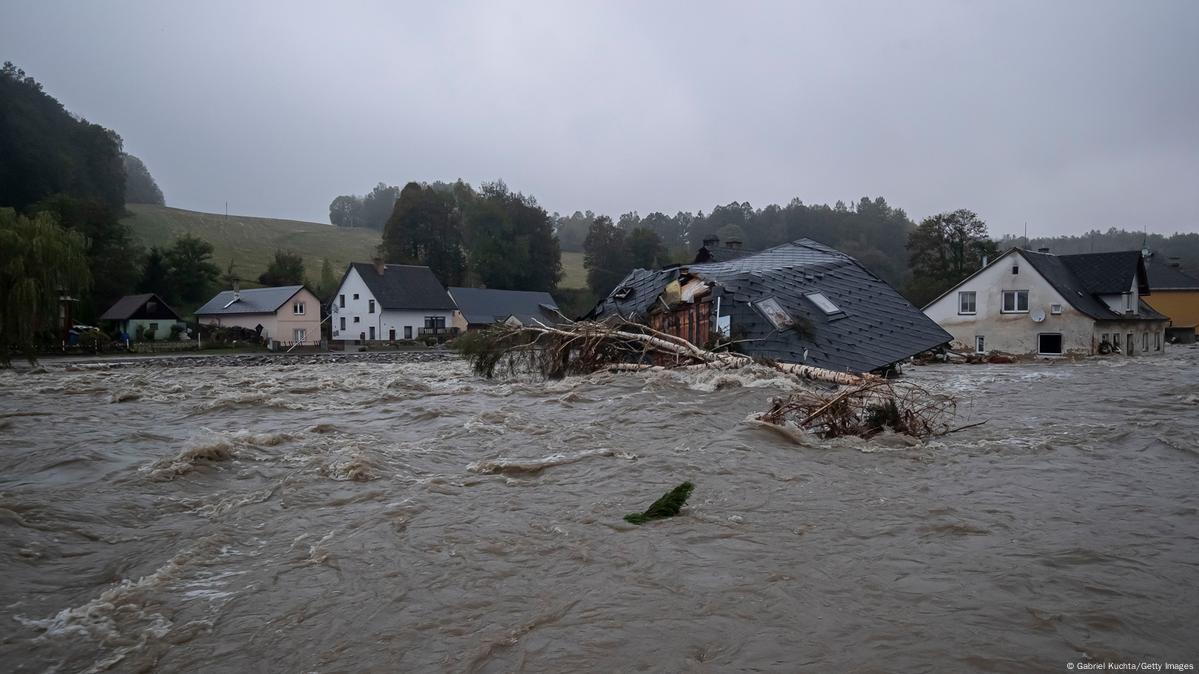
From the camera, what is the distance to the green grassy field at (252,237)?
232 feet

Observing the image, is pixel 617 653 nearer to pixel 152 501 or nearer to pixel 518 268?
pixel 152 501

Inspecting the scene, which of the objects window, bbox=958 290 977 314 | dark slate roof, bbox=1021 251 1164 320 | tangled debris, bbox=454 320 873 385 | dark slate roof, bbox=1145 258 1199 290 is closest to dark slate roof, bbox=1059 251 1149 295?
dark slate roof, bbox=1021 251 1164 320

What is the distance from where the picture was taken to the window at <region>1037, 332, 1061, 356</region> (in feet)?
100

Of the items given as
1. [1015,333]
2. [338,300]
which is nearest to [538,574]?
[1015,333]

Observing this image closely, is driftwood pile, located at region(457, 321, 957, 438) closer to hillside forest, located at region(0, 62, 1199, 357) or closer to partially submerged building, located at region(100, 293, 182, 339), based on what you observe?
hillside forest, located at region(0, 62, 1199, 357)

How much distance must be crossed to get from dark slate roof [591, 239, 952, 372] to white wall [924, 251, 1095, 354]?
11.4m

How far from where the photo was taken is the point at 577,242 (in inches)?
4382

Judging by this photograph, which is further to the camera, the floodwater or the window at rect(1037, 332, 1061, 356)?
the window at rect(1037, 332, 1061, 356)

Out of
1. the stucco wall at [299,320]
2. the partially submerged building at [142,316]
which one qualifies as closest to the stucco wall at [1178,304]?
the stucco wall at [299,320]

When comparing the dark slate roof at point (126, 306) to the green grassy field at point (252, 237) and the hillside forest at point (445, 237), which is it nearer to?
the hillside forest at point (445, 237)

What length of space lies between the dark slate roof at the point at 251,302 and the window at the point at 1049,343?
4238 cm

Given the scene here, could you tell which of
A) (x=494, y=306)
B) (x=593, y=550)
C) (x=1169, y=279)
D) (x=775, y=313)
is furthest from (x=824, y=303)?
(x=1169, y=279)

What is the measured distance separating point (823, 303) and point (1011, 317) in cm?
1806

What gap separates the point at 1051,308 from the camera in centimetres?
3039
